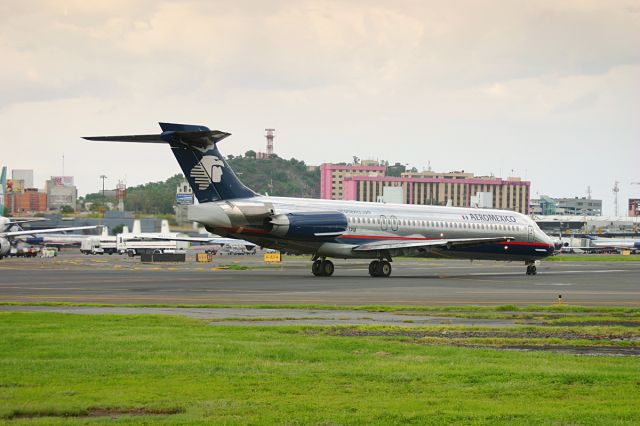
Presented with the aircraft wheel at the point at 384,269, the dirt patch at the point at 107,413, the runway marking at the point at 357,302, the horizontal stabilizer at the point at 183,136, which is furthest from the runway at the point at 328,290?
the dirt patch at the point at 107,413

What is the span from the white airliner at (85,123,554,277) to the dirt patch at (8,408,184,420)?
3194 cm

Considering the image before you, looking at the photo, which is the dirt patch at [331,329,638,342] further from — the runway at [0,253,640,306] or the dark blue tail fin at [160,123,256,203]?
the dark blue tail fin at [160,123,256,203]

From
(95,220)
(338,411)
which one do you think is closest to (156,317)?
(338,411)

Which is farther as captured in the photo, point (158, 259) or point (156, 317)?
point (158, 259)

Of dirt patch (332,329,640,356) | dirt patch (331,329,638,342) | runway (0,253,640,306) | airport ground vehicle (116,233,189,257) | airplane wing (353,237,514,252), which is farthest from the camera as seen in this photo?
airport ground vehicle (116,233,189,257)

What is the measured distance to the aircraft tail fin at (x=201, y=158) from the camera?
1785 inches

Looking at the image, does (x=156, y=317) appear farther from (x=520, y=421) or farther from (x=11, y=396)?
(x=520, y=421)

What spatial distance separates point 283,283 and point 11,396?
32.5 meters

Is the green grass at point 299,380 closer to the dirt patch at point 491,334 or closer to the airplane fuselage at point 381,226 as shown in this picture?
the dirt patch at point 491,334

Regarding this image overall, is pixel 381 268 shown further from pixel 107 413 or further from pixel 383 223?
pixel 107 413

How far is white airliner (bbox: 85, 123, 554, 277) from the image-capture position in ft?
153

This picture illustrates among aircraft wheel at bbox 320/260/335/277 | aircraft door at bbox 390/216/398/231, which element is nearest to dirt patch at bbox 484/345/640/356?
aircraft wheel at bbox 320/260/335/277

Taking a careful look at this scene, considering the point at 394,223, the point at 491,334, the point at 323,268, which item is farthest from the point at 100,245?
the point at 491,334

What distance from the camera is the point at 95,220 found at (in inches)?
7515
